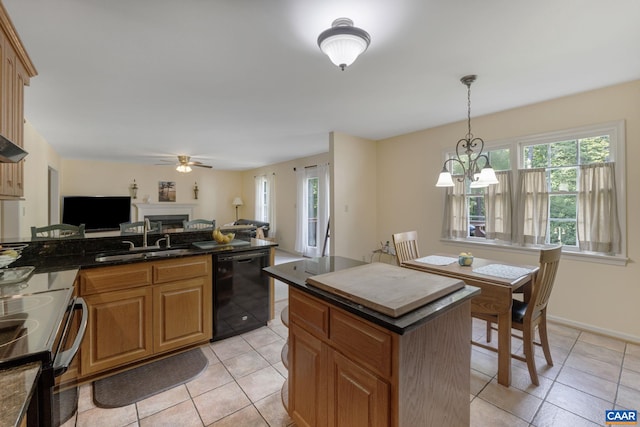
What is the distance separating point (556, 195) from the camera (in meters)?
3.10

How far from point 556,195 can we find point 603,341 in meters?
1.52

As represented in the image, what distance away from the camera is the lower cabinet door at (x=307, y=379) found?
1.35 m

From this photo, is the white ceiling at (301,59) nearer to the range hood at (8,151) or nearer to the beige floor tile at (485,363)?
the range hood at (8,151)

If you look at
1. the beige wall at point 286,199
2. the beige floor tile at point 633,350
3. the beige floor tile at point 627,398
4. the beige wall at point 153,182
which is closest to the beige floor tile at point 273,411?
the beige floor tile at point 627,398

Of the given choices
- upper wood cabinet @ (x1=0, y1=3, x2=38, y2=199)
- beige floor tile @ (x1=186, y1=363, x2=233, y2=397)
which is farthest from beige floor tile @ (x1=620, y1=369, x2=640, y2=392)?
upper wood cabinet @ (x1=0, y1=3, x2=38, y2=199)

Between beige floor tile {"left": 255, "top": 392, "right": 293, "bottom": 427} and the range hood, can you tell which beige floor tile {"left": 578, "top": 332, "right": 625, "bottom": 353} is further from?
the range hood

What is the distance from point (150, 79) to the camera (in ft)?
8.40

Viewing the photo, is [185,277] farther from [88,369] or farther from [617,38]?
[617,38]

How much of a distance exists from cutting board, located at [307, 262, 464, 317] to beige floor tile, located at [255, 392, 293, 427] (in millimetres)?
1028

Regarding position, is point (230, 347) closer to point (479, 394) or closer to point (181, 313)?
point (181, 313)

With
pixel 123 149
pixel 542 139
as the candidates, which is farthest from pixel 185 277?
pixel 123 149

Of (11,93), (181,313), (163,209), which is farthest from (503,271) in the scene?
(163,209)

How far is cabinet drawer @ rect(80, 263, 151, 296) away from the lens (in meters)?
1.96

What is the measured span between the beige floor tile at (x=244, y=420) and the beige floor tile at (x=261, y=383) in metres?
0.12
